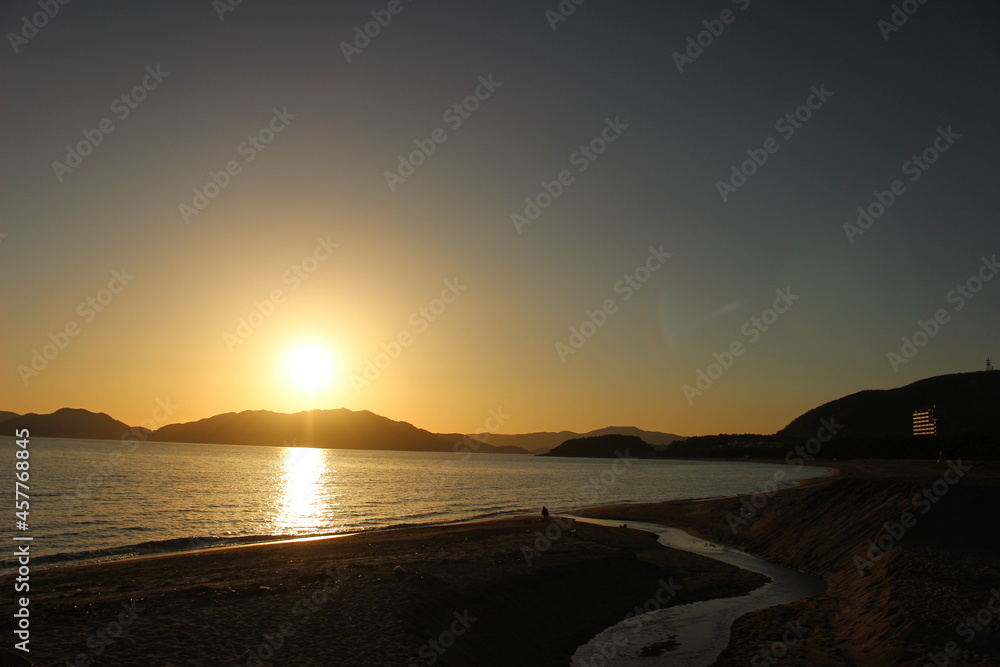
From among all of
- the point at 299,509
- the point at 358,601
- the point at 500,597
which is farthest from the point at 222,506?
the point at 500,597

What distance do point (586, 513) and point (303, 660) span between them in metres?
41.5

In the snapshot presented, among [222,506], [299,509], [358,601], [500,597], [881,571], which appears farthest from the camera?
[299,509]

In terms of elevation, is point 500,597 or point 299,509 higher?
point 500,597

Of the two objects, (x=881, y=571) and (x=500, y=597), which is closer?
(x=500, y=597)

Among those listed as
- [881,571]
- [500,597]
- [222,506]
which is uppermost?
[881,571]

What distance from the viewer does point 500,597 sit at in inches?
734

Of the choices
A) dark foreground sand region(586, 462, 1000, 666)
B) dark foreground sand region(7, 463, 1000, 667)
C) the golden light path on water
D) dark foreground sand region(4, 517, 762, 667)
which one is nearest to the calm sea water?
the golden light path on water

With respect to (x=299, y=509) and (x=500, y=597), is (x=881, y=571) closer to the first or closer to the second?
(x=500, y=597)

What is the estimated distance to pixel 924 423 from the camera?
562 feet

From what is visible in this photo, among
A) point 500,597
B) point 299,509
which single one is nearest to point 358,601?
point 500,597

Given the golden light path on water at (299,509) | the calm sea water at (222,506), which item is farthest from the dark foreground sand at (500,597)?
the golden light path on water at (299,509)

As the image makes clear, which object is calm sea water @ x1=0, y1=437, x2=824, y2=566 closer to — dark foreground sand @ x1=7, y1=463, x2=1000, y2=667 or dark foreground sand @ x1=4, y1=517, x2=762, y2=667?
dark foreground sand @ x1=7, y1=463, x2=1000, y2=667

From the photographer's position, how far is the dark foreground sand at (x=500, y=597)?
13461mm

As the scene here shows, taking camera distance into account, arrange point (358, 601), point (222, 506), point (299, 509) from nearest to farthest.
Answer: point (358, 601) → point (222, 506) → point (299, 509)
